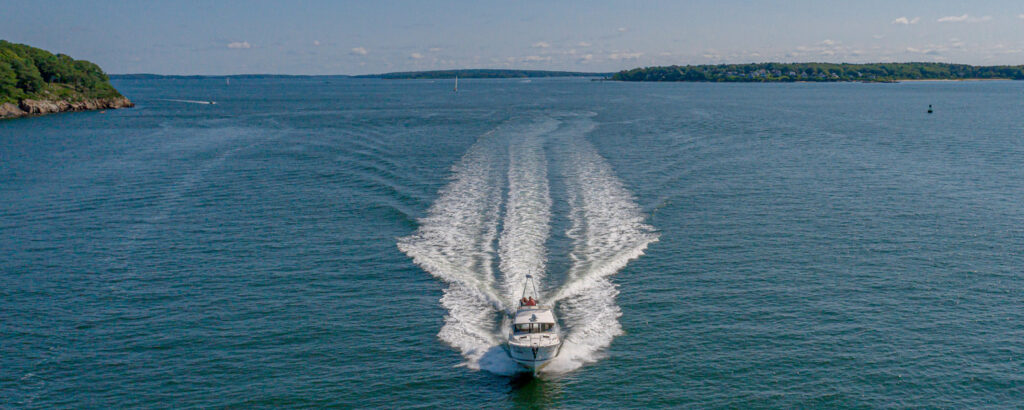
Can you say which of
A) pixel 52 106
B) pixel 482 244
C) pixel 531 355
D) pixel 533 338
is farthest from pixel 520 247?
pixel 52 106

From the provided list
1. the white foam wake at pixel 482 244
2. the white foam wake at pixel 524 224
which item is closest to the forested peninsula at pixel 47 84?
the white foam wake at pixel 482 244

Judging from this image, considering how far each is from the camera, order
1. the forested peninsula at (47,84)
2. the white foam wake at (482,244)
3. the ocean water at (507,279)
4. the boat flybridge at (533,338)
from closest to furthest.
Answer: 1. the ocean water at (507,279)
2. the boat flybridge at (533,338)
3. the white foam wake at (482,244)
4. the forested peninsula at (47,84)

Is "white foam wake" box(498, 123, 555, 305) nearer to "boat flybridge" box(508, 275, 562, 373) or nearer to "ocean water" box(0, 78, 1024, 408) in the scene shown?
"ocean water" box(0, 78, 1024, 408)

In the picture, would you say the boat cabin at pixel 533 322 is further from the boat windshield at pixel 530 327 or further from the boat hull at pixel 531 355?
the boat hull at pixel 531 355

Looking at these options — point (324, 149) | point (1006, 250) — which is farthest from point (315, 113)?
point (1006, 250)

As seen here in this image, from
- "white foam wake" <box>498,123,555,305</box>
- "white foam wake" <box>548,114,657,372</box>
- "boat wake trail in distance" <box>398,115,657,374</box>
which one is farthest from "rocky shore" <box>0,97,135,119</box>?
"white foam wake" <box>548,114,657,372</box>

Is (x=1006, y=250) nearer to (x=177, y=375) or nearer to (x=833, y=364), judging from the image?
(x=833, y=364)

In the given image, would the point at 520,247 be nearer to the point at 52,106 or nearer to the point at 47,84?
the point at 52,106
